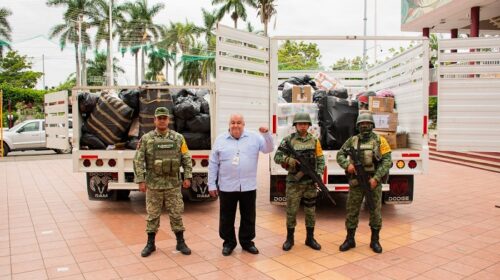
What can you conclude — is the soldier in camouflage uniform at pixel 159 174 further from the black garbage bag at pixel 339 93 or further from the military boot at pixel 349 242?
the black garbage bag at pixel 339 93

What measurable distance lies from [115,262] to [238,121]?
6.36 feet

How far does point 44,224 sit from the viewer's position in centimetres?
642

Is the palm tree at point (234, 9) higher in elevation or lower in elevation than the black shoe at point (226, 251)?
higher

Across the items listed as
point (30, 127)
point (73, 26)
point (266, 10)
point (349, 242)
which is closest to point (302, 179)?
point (349, 242)

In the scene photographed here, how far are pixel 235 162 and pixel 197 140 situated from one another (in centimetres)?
202

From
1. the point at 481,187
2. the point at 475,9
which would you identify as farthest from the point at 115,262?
the point at 475,9

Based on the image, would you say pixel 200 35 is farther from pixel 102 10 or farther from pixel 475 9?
pixel 475 9

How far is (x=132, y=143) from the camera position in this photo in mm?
6918

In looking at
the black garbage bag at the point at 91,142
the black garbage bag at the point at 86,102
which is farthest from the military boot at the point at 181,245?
the black garbage bag at the point at 86,102

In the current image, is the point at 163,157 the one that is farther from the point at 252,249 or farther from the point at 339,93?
the point at 339,93

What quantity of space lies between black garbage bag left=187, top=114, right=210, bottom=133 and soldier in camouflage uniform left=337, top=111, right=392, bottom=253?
2325 mm

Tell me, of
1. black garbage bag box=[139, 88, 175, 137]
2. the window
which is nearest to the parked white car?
the window

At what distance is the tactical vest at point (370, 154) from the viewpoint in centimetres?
503

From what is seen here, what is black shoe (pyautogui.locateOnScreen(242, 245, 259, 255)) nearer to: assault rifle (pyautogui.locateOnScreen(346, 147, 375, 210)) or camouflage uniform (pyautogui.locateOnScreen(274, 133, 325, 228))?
camouflage uniform (pyautogui.locateOnScreen(274, 133, 325, 228))
